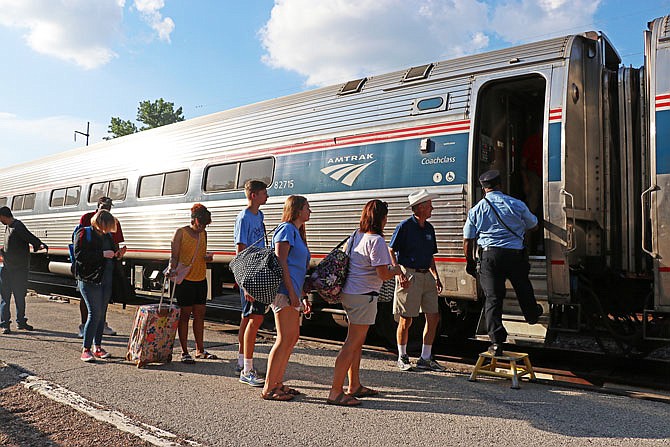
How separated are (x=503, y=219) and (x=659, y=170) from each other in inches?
57.4

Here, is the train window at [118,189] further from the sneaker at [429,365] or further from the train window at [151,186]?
the sneaker at [429,365]

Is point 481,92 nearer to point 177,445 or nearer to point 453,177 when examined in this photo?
point 453,177

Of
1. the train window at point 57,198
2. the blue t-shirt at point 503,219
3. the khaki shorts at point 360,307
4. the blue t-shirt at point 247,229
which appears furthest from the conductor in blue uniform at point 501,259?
the train window at point 57,198

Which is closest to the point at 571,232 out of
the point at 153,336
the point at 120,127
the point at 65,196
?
the point at 153,336

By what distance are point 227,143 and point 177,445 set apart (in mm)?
5746

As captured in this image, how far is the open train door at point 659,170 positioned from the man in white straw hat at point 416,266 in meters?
1.93

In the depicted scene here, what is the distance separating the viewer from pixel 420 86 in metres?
6.52

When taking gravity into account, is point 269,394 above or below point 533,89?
A: below

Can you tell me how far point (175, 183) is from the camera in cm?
925

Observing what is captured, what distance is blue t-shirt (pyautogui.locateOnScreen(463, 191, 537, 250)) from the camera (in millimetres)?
4965

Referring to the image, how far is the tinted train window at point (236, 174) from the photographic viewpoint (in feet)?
25.8

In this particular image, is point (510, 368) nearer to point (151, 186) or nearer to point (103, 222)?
point (103, 222)

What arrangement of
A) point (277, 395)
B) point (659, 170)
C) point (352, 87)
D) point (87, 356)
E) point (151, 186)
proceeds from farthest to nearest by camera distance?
1. point (151, 186)
2. point (352, 87)
3. point (87, 356)
4. point (659, 170)
5. point (277, 395)

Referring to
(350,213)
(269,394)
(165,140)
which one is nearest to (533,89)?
(350,213)
